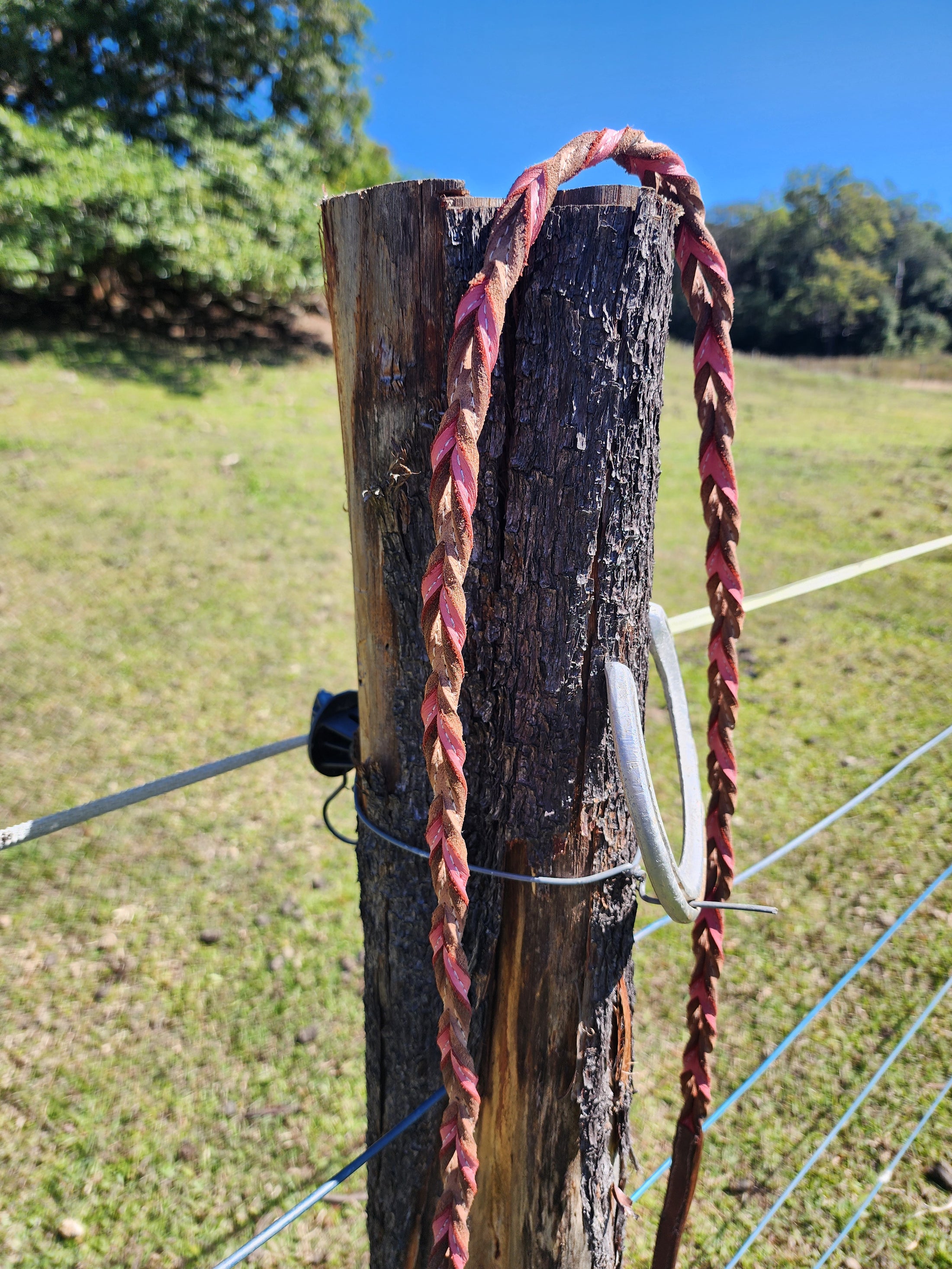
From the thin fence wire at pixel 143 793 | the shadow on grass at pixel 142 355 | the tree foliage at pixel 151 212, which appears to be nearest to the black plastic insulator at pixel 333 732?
the thin fence wire at pixel 143 793

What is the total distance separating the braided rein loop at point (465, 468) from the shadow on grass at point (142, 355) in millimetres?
9622

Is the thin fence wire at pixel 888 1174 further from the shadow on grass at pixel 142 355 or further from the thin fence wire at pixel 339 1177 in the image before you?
the shadow on grass at pixel 142 355

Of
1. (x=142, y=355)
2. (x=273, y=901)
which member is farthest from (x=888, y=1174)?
(x=142, y=355)

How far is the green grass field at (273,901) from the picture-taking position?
2.06 metres

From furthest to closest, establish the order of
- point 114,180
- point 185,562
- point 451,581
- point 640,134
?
point 114,180
point 185,562
point 640,134
point 451,581

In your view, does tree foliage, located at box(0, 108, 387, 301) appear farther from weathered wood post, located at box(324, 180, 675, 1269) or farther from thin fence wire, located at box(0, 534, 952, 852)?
weathered wood post, located at box(324, 180, 675, 1269)

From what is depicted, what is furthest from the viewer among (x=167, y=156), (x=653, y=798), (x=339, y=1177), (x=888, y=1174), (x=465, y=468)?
(x=167, y=156)

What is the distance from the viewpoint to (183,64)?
420 inches

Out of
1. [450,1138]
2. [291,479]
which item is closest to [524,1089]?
[450,1138]

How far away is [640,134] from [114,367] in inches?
408

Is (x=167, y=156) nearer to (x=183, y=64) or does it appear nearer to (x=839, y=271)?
(x=183, y=64)

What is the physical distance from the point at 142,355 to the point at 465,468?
11.1 m

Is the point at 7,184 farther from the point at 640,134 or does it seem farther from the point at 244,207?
the point at 640,134

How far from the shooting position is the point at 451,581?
713 mm
